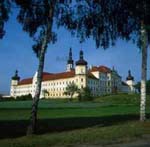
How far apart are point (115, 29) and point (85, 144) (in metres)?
8.17

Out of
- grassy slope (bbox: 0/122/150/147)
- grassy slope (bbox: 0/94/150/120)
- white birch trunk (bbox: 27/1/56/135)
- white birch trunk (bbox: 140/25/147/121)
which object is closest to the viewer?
grassy slope (bbox: 0/122/150/147)

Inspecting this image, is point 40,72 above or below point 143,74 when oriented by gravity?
below

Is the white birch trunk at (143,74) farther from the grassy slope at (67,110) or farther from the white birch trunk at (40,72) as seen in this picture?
the grassy slope at (67,110)

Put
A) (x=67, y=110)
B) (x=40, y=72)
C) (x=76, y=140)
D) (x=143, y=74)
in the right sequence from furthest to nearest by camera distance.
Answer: (x=67, y=110), (x=143, y=74), (x=40, y=72), (x=76, y=140)

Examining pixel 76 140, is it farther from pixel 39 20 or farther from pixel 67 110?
pixel 67 110

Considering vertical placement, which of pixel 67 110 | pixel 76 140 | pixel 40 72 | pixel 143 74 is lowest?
pixel 76 140

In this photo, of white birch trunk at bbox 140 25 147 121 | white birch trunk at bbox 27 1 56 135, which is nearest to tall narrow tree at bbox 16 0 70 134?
white birch trunk at bbox 27 1 56 135

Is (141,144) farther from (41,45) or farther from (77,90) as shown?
(77,90)

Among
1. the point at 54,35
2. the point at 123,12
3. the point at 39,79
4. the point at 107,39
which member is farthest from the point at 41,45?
the point at 123,12

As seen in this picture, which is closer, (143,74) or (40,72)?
(40,72)

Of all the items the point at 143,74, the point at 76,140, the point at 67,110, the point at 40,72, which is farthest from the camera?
the point at 67,110

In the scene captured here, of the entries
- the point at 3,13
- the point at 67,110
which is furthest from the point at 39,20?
the point at 67,110

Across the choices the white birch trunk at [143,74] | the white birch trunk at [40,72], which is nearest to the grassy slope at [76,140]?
the white birch trunk at [40,72]

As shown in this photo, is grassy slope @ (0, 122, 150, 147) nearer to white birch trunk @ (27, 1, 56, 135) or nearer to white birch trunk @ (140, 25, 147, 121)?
white birch trunk @ (27, 1, 56, 135)
